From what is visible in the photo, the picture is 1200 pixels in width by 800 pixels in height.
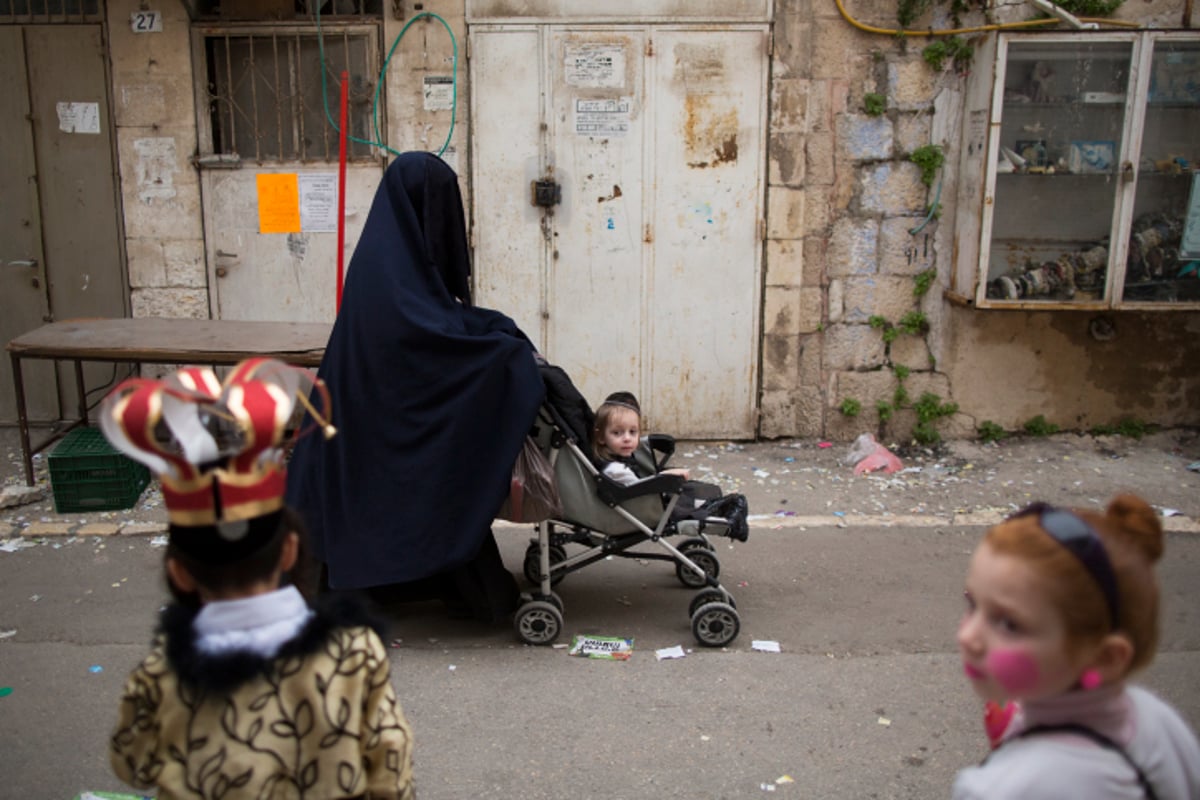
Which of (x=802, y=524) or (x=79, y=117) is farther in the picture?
(x=79, y=117)

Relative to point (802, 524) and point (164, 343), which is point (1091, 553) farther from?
point (164, 343)

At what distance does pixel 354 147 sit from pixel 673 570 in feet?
11.9

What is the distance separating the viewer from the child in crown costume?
1.85 meters

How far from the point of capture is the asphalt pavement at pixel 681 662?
367 cm

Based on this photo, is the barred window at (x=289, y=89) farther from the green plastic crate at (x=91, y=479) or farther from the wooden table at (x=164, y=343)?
the green plastic crate at (x=91, y=479)

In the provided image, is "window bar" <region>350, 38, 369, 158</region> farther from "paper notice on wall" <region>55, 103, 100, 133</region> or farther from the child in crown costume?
the child in crown costume

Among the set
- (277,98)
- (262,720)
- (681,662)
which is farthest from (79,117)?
(262,720)

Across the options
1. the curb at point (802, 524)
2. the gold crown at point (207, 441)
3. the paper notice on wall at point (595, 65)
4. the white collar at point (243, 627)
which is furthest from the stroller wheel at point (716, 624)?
the paper notice on wall at point (595, 65)

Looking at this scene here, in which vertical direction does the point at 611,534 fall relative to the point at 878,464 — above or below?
above

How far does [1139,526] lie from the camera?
1695 mm

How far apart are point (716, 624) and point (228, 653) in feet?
9.48

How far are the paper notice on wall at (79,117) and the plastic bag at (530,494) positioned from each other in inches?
181

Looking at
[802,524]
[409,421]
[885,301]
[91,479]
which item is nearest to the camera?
[409,421]

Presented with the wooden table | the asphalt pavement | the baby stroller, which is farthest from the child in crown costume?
the wooden table
